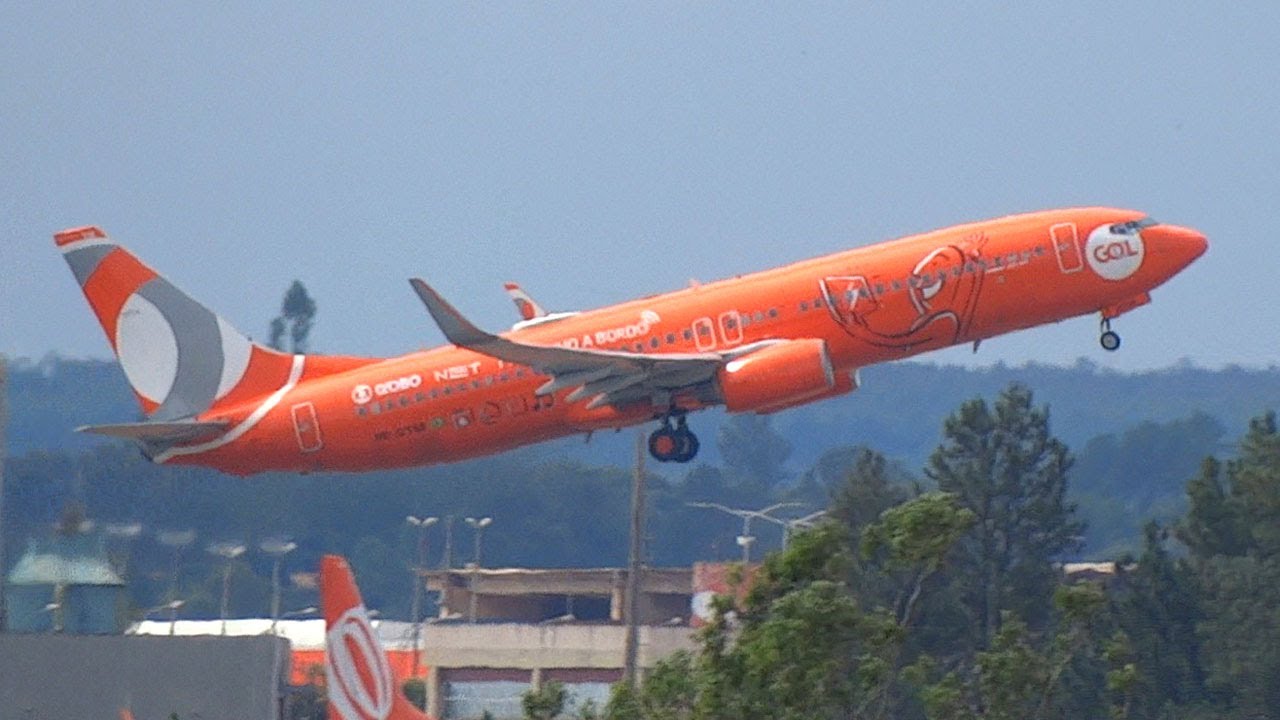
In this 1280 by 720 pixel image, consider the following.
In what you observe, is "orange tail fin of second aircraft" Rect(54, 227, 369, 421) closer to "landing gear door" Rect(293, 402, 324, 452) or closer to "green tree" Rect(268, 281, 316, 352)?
"landing gear door" Rect(293, 402, 324, 452)

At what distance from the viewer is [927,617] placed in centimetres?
6288

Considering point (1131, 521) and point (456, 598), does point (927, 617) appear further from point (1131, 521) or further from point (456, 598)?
point (1131, 521)

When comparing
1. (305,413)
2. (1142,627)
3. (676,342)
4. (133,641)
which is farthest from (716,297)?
(1142,627)

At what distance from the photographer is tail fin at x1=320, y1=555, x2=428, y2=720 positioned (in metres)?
40.8

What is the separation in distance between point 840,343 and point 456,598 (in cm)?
3676

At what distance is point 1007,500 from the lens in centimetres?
6894

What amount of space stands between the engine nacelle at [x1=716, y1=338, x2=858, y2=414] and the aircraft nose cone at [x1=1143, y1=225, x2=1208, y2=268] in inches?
266

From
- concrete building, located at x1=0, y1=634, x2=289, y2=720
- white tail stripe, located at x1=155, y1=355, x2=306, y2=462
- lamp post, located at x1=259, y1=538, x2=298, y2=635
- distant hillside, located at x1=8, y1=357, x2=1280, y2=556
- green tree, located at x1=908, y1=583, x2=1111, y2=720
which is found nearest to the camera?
green tree, located at x1=908, y1=583, x2=1111, y2=720

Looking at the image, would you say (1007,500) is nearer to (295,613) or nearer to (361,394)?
(361,394)

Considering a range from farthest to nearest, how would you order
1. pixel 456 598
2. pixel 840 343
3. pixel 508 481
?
pixel 508 481 → pixel 456 598 → pixel 840 343

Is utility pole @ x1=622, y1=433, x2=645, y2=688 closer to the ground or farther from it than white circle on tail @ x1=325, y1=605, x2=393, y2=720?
farther from it

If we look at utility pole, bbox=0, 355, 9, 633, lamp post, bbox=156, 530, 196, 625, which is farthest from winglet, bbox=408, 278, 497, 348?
lamp post, bbox=156, 530, 196, 625

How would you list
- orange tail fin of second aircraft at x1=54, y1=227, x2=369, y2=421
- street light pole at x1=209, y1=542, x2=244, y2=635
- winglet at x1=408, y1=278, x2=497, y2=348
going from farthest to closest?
street light pole at x1=209, y1=542, x2=244, y2=635, orange tail fin of second aircraft at x1=54, y1=227, x2=369, y2=421, winglet at x1=408, y1=278, x2=497, y2=348

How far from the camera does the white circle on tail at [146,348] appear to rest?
53.3 m
